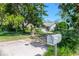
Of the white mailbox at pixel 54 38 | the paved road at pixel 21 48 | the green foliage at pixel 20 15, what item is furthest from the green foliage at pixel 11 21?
the white mailbox at pixel 54 38

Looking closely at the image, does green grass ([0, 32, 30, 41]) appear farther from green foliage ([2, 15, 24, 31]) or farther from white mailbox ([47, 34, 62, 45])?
white mailbox ([47, 34, 62, 45])

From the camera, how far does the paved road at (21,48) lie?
229 cm

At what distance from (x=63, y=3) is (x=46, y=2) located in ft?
0.47

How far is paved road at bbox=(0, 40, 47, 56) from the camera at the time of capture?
7.52 feet

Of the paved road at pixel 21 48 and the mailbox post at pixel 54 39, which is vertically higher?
the mailbox post at pixel 54 39

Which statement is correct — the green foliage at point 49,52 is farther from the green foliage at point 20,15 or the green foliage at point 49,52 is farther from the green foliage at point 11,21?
the green foliage at point 11,21

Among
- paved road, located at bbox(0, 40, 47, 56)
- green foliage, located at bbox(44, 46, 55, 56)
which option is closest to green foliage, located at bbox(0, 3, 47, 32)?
paved road, located at bbox(0, 40, 47, 56)

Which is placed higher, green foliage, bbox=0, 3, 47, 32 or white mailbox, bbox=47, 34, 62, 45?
green foliage, bbox=0, 3, 47, 32

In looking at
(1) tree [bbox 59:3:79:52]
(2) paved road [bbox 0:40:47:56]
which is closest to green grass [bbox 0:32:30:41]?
(2) paved road [bbox 0:40:47:56]

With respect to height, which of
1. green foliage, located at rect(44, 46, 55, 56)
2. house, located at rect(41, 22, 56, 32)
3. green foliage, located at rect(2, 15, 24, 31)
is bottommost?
green foliage, located at rect(44, 46, 55, 56)

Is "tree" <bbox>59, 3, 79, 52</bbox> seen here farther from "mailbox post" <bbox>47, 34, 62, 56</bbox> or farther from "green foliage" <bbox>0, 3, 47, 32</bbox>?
"green foliage" <bbox>0, 3, 47, 32</bbox>

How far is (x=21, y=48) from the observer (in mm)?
2309

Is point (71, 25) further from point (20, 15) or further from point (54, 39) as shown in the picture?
point (20, 15)

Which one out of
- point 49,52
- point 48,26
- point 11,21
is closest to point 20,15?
point 11,21
